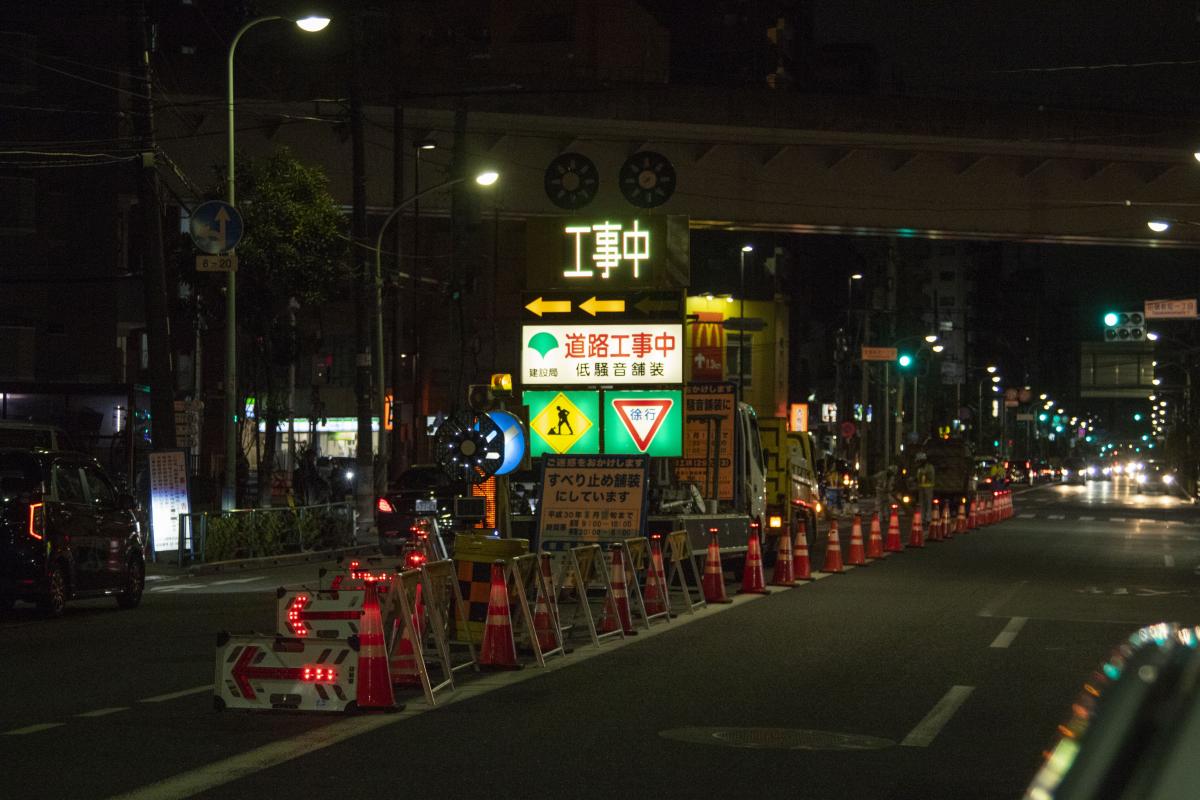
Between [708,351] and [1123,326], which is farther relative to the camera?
[1123,326]

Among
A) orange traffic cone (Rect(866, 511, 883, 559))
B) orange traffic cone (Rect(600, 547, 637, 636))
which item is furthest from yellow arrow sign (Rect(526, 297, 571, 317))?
orange traffic cone (Rect(866, 511, 883, 559))

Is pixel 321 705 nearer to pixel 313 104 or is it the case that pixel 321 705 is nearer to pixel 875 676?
pixel 875 676

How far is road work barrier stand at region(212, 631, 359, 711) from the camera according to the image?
10914 millimetres

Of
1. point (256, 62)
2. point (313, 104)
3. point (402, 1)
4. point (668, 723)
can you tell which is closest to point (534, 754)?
point (668, 723)

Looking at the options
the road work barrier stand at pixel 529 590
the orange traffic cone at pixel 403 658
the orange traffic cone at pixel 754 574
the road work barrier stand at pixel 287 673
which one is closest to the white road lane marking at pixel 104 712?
the road work barrier stand at pixel 287 673

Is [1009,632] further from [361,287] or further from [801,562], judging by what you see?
[361,287]

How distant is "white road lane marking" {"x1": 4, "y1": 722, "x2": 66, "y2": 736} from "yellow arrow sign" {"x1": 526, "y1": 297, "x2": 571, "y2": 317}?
12320 millimetres

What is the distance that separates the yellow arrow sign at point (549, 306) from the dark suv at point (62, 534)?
5.96 m

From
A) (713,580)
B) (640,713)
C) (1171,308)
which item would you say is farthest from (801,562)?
(1171,308)

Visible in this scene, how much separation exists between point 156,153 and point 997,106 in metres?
17.6

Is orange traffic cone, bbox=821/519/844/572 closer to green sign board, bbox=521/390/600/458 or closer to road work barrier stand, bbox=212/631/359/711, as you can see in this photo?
green sign board, bbox=521/390/600/458

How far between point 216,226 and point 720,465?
9.21 metres

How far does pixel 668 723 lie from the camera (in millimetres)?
10672

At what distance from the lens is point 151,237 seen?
27.4 meters
